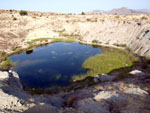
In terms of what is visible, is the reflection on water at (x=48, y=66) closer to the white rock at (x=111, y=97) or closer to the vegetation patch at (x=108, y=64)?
the vegetation patch at (x=108, y=64)

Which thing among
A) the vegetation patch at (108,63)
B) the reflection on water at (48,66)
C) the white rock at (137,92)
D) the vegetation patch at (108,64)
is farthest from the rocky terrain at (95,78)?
the reflection on water at (48,66)

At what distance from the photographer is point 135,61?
36531 millimetres

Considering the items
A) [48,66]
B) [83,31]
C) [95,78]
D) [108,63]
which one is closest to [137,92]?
[95,78]

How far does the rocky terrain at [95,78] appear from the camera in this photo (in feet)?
39.3

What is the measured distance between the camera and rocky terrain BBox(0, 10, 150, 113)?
472 inches

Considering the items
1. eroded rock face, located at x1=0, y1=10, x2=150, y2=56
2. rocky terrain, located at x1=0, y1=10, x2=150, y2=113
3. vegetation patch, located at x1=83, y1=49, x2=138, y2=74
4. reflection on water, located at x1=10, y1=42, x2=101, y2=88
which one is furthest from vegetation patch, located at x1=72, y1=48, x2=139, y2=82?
eroded rock face, located at x1=0, y1=10, x2=150, y2=56

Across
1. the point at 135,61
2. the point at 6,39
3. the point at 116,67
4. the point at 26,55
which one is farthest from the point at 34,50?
the point at 135,61

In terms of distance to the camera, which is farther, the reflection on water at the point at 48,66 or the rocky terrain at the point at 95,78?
the reflection on water at the point at 48,66

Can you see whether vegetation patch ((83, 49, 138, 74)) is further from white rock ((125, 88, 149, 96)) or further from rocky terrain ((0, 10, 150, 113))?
white rock ((125, 88, 149, 96))

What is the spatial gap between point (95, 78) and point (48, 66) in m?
17.6

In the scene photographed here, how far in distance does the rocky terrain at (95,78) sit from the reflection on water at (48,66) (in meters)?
7.34

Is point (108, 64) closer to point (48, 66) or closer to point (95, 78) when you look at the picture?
point (95, 78)

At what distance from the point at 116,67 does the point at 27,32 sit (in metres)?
56.0

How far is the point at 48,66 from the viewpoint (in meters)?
38.2
